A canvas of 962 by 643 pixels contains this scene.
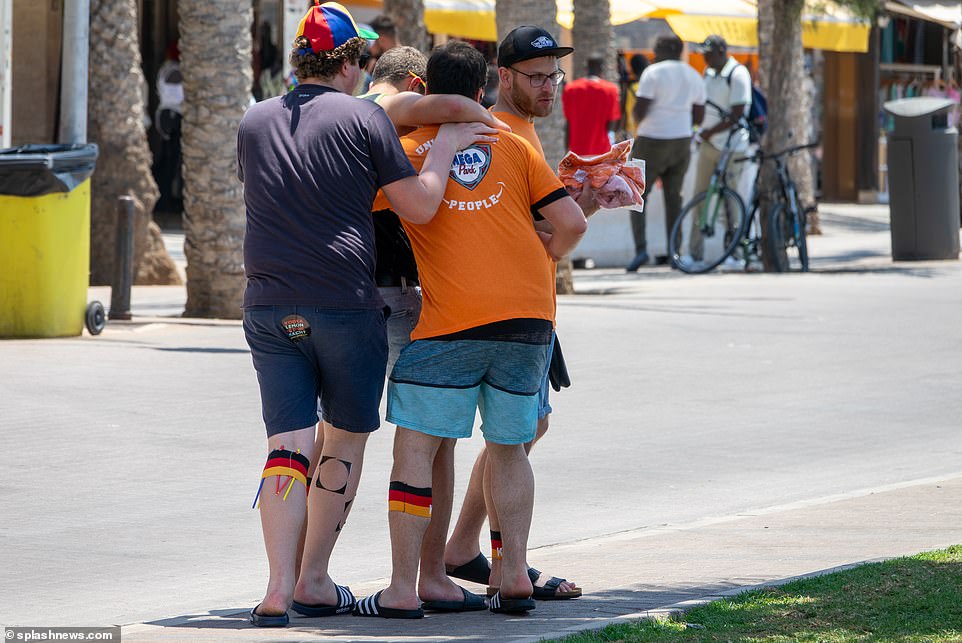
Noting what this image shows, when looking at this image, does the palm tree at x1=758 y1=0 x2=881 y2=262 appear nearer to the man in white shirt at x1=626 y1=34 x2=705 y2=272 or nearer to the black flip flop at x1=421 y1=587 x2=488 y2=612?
the man in white shirt at x1=626 y1=34 x2=705 y2=272

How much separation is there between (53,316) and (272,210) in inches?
278

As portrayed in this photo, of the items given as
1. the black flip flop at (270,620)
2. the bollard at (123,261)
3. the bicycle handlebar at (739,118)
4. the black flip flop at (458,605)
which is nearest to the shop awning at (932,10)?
the bicycle handlebar at (739,118)

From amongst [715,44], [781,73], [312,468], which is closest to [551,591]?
[312,468]

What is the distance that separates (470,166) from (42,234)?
22.8 ft

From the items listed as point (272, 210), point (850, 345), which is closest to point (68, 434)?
point (272, 210)

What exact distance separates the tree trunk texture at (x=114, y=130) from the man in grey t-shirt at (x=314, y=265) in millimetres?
10790

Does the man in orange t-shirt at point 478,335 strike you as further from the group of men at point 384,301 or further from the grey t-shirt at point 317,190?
the grey t-shirt at point 317,190

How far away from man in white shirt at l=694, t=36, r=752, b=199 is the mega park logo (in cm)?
1282

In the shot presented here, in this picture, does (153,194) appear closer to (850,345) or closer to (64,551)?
(850,345)

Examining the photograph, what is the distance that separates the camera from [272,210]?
533 cm

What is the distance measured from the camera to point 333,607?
215 inches

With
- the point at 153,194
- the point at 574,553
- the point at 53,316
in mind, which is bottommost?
the point at 574,553

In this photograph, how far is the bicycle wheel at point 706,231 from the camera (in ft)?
58.1

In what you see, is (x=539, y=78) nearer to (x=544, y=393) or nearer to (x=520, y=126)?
(x=520, y=126)
